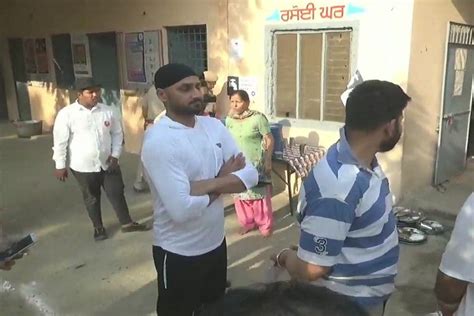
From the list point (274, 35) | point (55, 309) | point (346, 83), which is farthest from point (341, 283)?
point (274, 35)

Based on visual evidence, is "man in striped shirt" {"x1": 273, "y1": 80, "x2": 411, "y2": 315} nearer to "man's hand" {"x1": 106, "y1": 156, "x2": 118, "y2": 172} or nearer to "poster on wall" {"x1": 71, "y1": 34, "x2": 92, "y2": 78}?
"man's hand" {"x1": 106, "y1": 156, "x2": 118, "y2": 172}

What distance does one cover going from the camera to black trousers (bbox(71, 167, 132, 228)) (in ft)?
14.6

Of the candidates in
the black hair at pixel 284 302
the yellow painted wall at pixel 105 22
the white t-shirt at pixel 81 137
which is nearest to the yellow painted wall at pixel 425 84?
the yellow painted wall at pixel 105 22

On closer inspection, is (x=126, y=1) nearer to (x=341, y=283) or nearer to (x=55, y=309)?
(x=55, y=309)

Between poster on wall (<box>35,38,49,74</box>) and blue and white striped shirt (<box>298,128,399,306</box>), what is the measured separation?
392 inches

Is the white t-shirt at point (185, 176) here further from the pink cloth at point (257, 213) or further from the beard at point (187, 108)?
the pink cloth at point (257, 213)

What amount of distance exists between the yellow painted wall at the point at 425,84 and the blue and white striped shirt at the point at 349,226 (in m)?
3.65

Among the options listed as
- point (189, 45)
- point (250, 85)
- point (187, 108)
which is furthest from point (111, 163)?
point (189, 45)

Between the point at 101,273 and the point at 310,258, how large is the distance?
2922 millimetres

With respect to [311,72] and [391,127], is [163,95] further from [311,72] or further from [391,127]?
[311,72]

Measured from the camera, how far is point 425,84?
5113 mm

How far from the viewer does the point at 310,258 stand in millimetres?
1539

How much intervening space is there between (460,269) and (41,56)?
10600mm

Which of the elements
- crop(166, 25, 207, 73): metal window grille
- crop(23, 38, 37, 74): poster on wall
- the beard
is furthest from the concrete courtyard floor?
crop(23, 38, 37, 74): poster on wall
